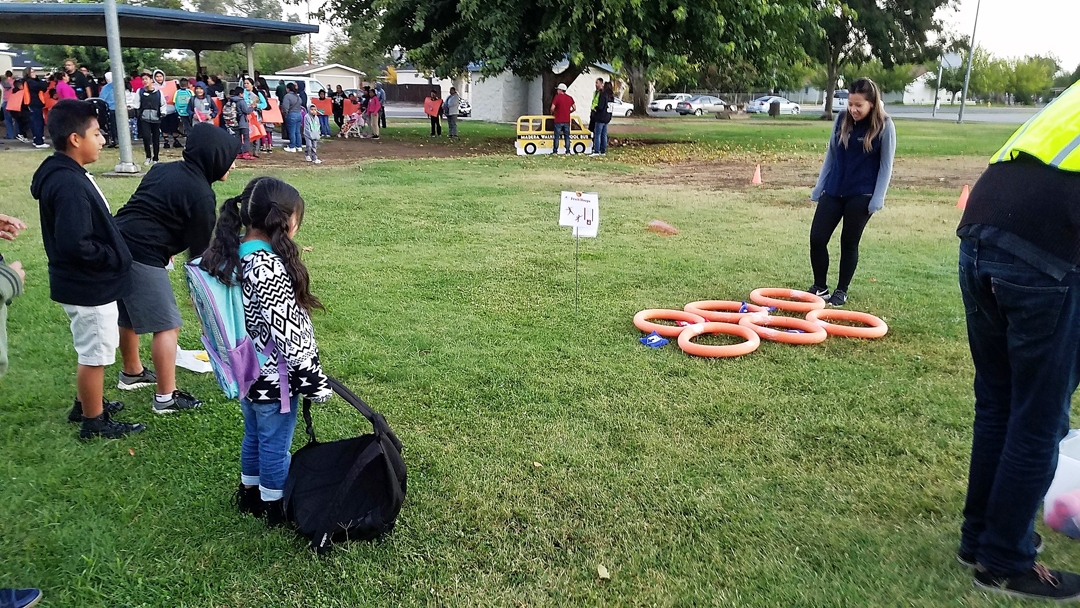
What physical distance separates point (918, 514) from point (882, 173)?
3279mm

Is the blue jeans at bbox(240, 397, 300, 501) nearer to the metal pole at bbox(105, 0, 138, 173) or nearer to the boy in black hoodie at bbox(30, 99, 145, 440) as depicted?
the boy in black hoodie at bbox(30, 99, 145, 440)

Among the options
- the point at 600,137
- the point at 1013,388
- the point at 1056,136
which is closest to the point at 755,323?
the point at 1013,388

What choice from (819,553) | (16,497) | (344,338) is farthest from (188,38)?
(819,553)

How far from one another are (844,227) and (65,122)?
5.16m

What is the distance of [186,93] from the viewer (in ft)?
54.3

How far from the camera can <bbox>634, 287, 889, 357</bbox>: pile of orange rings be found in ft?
16.7

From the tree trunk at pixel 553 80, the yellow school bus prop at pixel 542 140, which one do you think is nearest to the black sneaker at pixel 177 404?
the yellow school bus prop at pixel 542 140

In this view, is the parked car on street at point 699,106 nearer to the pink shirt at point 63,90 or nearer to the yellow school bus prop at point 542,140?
the yellow school bus prop at point 542,140

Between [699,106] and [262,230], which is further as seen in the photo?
[699,106]

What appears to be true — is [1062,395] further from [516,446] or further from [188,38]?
[188,38]

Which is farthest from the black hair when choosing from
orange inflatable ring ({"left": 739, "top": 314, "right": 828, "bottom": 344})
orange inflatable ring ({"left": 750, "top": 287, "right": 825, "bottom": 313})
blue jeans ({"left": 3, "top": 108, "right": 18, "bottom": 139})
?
blue jeans ({"left": 3, "top": 108, "right": 18, "bottom": 139})

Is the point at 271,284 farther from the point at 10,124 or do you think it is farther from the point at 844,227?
the point at 10,124

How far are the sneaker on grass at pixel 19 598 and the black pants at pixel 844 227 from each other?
5352 millimetres

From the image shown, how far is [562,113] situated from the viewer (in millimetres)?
17922
